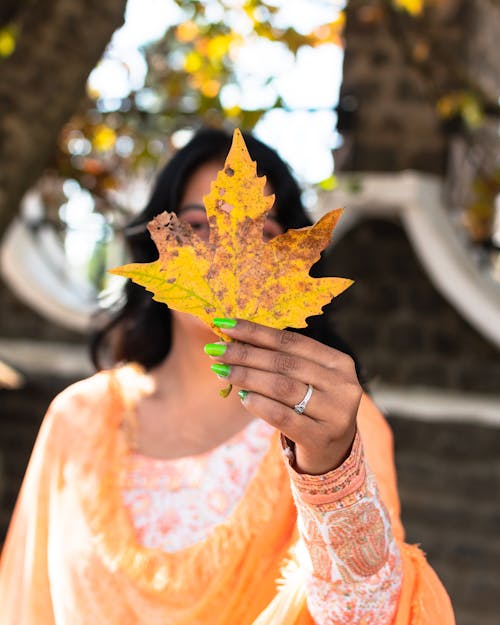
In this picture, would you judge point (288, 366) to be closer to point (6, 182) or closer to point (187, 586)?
point (187, 586)

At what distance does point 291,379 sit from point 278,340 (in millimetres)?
47

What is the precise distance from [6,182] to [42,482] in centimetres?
110

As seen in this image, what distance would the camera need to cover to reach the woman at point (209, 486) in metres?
1.03

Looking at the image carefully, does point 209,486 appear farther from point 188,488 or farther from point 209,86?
point 209,86

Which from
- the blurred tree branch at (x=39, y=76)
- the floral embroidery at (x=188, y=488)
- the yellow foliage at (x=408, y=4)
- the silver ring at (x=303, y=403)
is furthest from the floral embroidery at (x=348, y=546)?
the yellow foliage at (x=408, y=4)

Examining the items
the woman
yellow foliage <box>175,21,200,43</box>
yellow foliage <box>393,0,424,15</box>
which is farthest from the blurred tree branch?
yellow foliage <box>175,21,200,43</box>

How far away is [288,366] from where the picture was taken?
100cm

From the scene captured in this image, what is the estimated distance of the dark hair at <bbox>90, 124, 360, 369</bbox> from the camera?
1.79 m

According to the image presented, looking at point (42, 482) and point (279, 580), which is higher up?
point (279, 580)

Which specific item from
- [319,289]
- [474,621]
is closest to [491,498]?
[474,621]

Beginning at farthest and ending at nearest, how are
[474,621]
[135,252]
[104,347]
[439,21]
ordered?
[439,21] → [474,621] → [104,347] → [135,252]

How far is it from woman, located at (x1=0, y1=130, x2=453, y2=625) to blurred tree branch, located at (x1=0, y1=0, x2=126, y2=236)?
73 centimetres

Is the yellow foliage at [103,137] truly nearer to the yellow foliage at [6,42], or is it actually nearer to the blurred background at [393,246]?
the blurred background at [393,246]

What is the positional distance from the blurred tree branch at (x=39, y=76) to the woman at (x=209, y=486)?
0.73m
